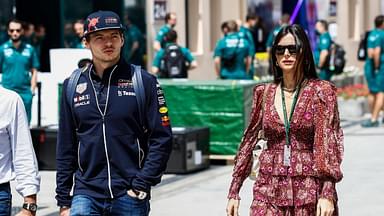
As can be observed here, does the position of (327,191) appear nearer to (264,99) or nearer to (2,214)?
(264,99)

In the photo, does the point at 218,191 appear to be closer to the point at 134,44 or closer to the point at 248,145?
the point at 248,145

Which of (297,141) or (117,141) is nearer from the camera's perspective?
(117,141)

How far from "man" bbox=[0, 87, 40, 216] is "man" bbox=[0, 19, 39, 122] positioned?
914 cm

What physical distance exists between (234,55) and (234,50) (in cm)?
9

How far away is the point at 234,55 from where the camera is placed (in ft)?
60.6

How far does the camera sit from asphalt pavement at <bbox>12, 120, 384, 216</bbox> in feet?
35.7

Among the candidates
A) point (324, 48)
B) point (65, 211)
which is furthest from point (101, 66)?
point (324, 48)

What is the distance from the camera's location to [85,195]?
5.41 m

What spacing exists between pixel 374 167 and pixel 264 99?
8.41 m

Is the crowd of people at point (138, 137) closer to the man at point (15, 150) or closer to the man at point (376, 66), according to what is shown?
the man at point (15, 150)

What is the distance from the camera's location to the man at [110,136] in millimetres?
5379

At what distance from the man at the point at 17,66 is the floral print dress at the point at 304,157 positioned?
9.31 m

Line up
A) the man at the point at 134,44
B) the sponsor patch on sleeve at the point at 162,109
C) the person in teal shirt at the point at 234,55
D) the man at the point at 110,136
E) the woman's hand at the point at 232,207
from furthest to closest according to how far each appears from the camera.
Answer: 1. the man at the point at 134,44
2. the person in teal shirt at the point at 234,55
3. the woman's hand at the point at 232,207
4. the sponsor patch on sleeve at the point at 162,109
5. the man at the point at 110,136

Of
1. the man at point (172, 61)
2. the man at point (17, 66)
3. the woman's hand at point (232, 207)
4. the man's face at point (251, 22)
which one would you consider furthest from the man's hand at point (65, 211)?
the man's face at point (251, 22)
